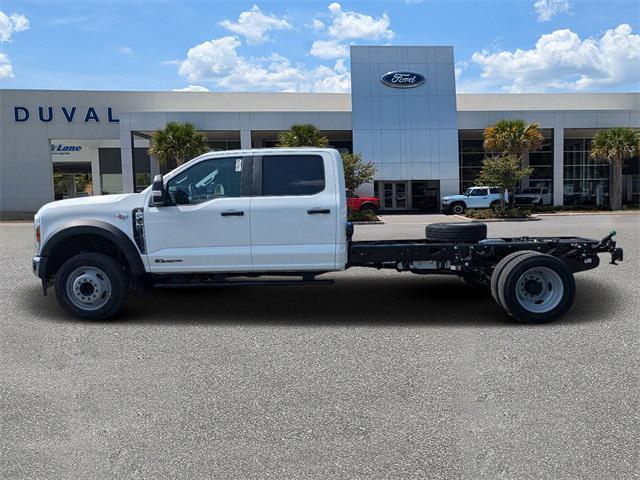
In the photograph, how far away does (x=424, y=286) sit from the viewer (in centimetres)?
879

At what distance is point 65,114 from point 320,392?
37.9 meters

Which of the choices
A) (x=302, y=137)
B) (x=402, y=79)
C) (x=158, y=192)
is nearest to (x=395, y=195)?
(x=402, y=79)

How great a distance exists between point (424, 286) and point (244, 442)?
18.6ft

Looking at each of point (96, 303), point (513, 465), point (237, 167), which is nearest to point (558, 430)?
point (513, 465)

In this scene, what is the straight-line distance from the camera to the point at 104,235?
656 cm

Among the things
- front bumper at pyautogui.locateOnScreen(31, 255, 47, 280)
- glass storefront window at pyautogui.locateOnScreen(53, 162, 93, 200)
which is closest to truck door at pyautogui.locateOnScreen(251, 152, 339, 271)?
front bumper at pyautogui.locateOnScreen(31, 255, 47, 280)

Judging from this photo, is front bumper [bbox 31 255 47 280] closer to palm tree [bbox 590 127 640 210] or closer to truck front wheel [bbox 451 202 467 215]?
truck front wheel [bbox 451 202 467 215]

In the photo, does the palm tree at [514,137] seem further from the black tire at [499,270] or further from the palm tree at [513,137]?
the black tire at [499,270]

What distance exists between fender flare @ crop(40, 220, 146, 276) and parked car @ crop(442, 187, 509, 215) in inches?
1128

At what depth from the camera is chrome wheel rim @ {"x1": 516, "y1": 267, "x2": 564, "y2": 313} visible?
643cm

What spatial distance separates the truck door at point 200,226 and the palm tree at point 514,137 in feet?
94.0

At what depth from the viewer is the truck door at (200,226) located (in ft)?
21.5

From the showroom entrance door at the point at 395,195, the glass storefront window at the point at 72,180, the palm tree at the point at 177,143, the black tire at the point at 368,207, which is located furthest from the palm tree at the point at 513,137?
the glass storefront window at the point at 72,180

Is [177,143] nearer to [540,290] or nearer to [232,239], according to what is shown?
[232,239]
